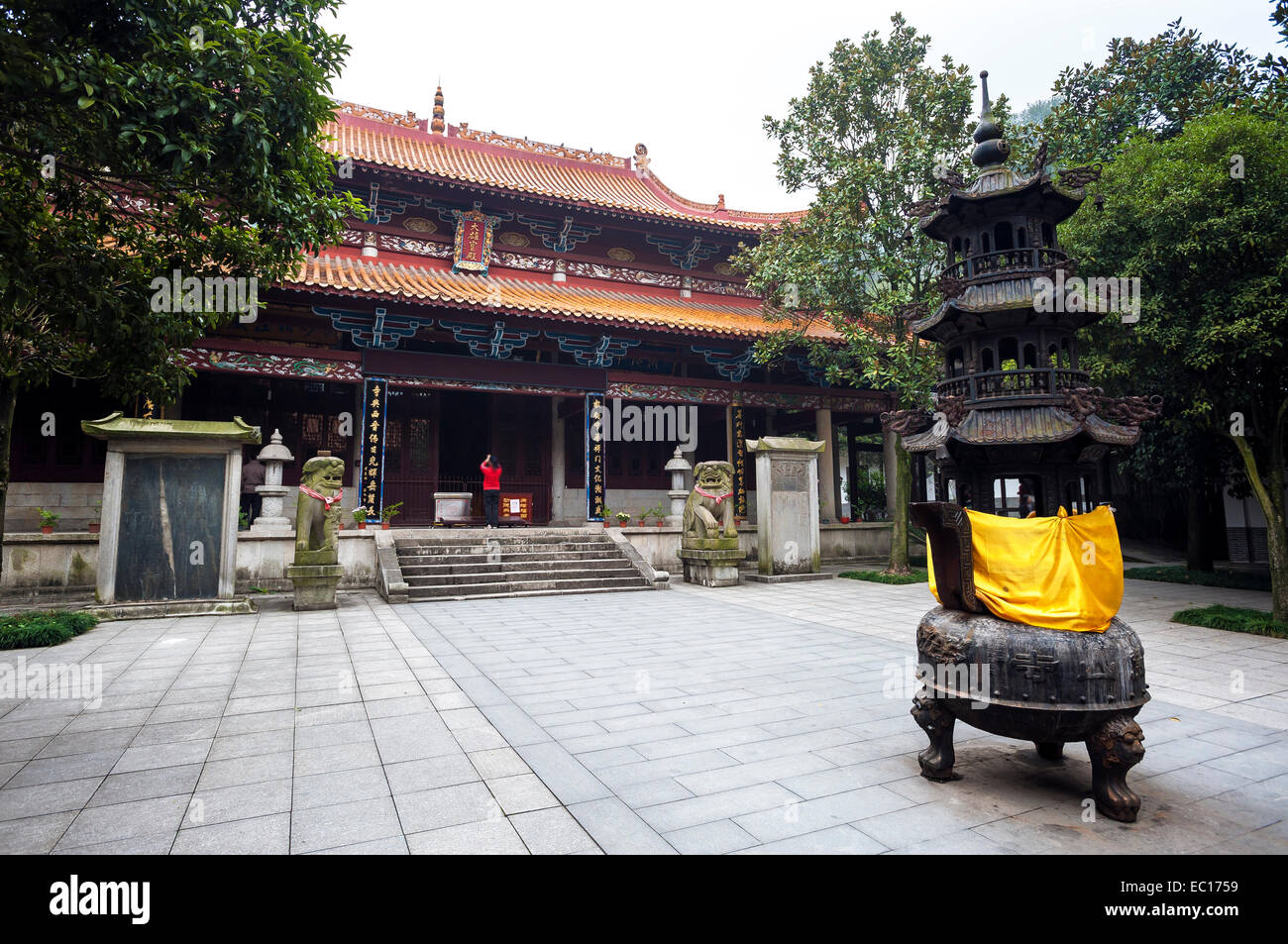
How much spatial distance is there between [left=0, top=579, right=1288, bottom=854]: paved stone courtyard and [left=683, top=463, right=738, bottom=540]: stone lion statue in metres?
4.51

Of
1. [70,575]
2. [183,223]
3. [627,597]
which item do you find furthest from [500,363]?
[183,223]

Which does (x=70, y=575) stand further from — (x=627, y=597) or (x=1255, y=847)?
(x=1255, y=847)

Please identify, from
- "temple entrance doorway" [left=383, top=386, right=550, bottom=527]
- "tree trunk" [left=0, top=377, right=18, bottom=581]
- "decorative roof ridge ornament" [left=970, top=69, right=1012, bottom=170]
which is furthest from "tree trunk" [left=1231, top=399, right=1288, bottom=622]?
"tree trunk" [left=0, top=377, right=18, bottom=581]

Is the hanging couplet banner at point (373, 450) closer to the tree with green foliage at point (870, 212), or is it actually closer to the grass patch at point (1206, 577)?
the tree with green foliage at point (870, 212)

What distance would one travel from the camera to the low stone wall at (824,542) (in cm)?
1201

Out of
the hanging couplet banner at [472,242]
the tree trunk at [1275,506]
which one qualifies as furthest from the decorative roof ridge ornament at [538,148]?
the tree trunk at [1275,506]

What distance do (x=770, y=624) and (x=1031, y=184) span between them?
4.92m

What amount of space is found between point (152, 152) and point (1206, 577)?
1513 centimetres

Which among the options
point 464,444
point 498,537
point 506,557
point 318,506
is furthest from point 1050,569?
point 464,444

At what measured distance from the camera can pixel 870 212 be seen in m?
11.7

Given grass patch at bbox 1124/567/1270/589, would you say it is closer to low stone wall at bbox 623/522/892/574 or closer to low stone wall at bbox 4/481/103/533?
low stone wall at bbox 623/522/892/574

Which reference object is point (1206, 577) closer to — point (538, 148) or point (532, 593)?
point (532, 593)

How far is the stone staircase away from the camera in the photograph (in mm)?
9648

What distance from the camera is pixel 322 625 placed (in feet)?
23.9
